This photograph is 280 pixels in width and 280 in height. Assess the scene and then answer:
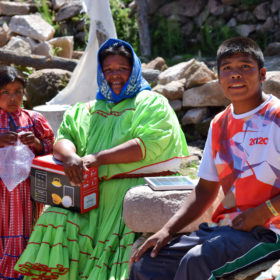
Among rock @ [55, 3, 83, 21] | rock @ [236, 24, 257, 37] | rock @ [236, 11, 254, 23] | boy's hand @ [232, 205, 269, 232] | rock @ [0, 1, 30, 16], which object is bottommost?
boy's hand @ [232, 205, 269, 232]

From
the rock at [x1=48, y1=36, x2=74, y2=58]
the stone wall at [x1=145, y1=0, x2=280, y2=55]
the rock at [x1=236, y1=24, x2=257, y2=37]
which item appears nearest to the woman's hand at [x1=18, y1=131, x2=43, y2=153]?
the rock at [x1=48, y1=36, x2=74, y2=58]

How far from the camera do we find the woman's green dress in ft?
10.4

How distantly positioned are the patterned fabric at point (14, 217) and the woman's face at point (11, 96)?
7cm

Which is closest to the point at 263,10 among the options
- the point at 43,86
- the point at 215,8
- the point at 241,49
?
the point at 215,8

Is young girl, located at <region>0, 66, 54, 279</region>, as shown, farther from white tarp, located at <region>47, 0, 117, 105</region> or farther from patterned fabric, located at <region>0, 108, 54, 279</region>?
white tarp, located at <region>47, 0, 117, 105</region>

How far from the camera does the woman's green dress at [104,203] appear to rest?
3.16 m

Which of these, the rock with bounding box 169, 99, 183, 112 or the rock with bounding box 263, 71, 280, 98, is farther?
the rock with bounding box 169, 99, 183, 112

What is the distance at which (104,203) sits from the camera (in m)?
3.42

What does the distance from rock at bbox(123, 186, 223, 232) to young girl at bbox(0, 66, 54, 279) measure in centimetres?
103

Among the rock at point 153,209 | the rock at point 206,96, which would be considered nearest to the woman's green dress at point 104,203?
the rock at point 153,209

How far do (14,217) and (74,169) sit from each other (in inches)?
26.7

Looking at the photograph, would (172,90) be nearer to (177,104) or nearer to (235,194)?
(177,104)

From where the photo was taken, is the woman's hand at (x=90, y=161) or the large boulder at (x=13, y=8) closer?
the woman's hand at (x=90, y=161)

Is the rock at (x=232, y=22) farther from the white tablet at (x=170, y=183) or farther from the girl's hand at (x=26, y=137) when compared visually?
the white tablet at (x=170, y=183)
